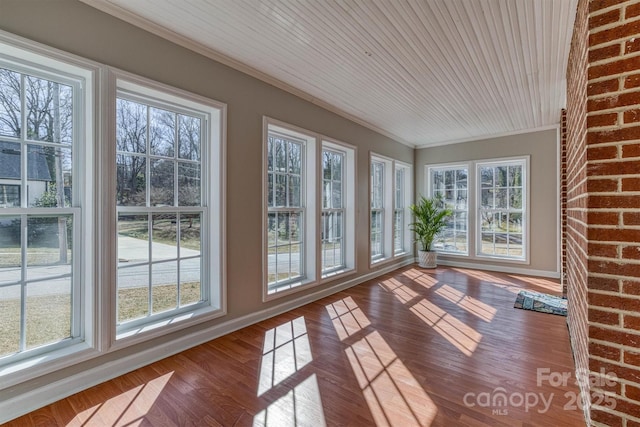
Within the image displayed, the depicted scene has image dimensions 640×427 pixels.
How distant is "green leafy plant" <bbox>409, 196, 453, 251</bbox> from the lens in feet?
19.9

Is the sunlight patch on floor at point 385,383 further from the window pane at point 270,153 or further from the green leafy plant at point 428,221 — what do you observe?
the green leafy plant at point 428,221

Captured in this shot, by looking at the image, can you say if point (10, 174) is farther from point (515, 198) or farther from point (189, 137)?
point (515, 198)

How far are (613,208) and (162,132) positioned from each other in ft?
10.1

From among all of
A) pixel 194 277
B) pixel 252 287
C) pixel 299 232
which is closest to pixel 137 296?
pixel 194 277

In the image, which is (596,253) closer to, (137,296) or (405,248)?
(137,296)

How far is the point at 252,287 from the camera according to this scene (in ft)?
10.4

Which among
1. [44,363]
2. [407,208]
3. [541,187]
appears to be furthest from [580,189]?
[407,208]

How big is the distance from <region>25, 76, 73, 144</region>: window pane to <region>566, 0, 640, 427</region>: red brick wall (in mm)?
3180

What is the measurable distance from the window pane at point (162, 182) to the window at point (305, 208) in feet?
3.17

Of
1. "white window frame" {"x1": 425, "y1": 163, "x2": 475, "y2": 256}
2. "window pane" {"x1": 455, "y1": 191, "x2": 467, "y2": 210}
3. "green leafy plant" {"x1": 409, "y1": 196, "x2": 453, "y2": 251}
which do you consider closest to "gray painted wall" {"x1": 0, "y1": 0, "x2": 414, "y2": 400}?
"green leafy plant" {"x1": 409, "y1": 196, "x2": 453, "y2": 251}

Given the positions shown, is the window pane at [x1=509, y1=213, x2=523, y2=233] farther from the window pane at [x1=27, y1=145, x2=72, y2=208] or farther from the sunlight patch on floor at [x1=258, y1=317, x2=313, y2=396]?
the window pane at [x1=27, y1=145, x2=72, y2=208]

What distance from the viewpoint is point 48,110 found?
2004mm

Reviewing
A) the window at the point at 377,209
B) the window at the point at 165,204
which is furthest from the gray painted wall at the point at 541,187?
the window at the point at 165,204

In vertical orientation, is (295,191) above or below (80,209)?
above
